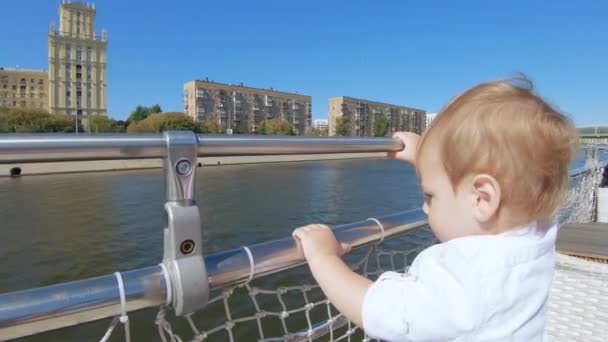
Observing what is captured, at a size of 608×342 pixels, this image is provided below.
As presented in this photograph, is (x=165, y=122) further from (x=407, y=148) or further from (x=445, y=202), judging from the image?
(x=445, y=202)

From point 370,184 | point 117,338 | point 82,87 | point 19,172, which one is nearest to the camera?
point 117,338

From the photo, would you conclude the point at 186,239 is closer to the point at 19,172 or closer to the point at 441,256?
the point at 441,256

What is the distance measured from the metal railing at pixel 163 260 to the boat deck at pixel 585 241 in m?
1.52

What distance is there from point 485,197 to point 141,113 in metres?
70.6

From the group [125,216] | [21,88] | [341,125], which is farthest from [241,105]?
[125,216]

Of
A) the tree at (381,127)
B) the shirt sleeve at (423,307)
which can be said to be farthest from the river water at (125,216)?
the tree at (381,127)

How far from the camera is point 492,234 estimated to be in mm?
741

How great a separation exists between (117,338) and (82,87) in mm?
77265

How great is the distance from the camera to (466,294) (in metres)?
0.65

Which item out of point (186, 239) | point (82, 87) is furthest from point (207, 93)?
point (186, 239)

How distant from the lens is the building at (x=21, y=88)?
71.6m

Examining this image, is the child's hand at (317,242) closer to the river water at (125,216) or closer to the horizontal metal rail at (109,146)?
the horizontal metal rail at (109,146)

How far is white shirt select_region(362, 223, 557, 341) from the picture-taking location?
652 millimetres

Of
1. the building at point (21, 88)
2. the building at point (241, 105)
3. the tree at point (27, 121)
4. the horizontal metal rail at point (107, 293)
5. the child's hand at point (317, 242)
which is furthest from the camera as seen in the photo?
the building at point (241, 105)
